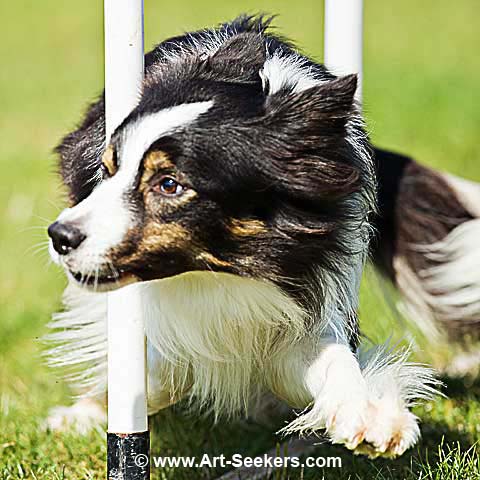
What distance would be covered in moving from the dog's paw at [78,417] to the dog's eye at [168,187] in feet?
5.00

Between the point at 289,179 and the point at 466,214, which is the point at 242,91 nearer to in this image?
the point at 289,179

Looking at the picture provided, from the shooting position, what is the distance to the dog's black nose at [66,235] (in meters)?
2.71

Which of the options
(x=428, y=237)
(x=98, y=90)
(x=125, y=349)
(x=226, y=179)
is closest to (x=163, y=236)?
(x=226, y=179)

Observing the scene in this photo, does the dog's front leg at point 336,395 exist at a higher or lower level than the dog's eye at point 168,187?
lower

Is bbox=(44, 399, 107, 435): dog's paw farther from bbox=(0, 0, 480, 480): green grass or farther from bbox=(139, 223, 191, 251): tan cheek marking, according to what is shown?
bbox=(139, 223, 191, 251): tan cheek marking

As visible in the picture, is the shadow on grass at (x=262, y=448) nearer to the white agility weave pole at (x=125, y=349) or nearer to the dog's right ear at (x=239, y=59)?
the white agility weave pole at (x=125, y=349)

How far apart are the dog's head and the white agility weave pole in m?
0.08

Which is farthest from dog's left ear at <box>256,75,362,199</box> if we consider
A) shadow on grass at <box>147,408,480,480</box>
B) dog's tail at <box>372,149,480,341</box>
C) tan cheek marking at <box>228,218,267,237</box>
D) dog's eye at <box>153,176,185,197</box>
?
dog's tail at <box>372,149,480,341</box>

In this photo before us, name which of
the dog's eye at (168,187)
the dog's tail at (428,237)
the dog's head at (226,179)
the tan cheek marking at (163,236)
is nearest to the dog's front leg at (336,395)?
the dog's head at (226,179)

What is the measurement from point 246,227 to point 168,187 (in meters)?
0.29

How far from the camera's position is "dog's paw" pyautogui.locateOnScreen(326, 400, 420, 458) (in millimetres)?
2951

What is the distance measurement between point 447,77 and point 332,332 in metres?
7.34

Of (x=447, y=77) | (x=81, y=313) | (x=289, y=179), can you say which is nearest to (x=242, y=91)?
(x=289, y=179)

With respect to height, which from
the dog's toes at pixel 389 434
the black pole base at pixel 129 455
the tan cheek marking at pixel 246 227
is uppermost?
the tan cheek marking at pixel 246 227
